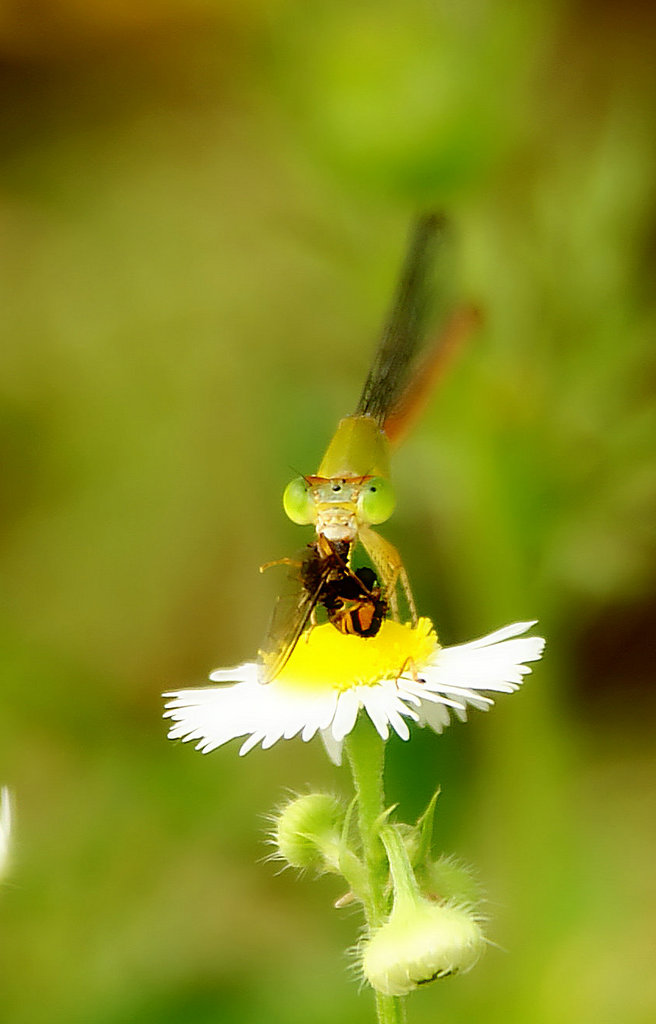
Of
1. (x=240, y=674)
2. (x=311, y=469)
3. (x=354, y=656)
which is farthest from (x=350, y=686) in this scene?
(x=311, y=469)

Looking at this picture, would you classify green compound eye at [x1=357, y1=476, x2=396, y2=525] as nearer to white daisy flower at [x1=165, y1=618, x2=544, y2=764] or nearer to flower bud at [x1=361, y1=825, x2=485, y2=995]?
white daisy flower at [x1=165, y1=618, x2=544, y2=764]

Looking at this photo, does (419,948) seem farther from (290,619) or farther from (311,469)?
A: (311,469)

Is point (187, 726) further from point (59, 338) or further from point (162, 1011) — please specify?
point (59, 338)

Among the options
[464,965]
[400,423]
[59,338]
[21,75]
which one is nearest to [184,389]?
[59,338]

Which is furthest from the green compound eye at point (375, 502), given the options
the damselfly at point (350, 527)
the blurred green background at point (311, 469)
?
the blurred green background at point (311, 469)

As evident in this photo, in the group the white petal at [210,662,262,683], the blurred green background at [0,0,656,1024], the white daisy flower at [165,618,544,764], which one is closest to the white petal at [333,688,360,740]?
the white daisy flower at [165,618,544,764]
